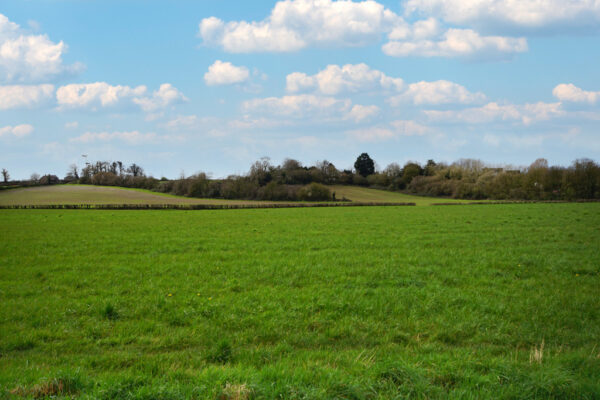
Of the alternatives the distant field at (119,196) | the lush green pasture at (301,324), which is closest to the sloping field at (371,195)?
the distant field at (119,196)

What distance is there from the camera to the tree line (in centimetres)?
8925

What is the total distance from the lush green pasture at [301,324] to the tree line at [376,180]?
7896cm

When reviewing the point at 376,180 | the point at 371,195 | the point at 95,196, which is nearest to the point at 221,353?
the point at 95,196

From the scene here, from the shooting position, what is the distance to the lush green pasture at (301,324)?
207 inches

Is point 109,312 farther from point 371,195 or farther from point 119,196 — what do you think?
point 371,195

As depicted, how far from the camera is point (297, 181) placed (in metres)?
109

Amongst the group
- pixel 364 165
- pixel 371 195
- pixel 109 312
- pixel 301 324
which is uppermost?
pixel 364 165

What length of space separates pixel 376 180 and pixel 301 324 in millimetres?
125373

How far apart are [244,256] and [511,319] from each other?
33.4 feet

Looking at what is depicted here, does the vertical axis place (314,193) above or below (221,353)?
above

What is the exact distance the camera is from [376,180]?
13075 centimetres

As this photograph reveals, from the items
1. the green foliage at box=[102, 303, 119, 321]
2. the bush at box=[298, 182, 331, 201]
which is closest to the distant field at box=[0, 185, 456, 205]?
the bush at box=[298, 182, 331, 201]

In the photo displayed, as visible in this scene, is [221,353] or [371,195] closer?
[221,353]

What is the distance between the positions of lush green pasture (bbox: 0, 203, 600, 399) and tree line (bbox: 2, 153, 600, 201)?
79.0 m
